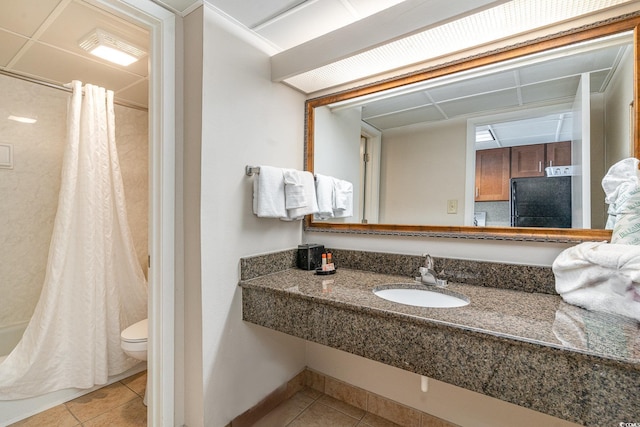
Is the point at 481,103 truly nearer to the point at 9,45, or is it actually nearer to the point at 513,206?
the point at 513,206

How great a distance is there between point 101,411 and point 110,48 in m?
2.07

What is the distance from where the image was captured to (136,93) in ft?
7.72

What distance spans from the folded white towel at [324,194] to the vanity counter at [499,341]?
589mm

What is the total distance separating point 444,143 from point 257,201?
1012 mm

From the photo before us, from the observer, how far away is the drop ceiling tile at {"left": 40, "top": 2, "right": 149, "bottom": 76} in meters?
1.39

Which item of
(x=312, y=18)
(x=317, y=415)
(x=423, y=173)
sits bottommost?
(x=317, y=415)

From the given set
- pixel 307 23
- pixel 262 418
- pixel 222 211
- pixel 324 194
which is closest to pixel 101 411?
pixel 262 418

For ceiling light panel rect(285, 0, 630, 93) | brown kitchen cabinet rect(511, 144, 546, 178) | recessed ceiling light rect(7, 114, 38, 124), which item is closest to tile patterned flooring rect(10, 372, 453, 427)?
brown kitchen cabinet rect(511, 144, 546, 178)

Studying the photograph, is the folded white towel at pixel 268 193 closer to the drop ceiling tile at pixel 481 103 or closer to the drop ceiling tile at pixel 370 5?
the drop ceiling tile at pixel 370 5

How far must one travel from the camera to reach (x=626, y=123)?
3.75 ft

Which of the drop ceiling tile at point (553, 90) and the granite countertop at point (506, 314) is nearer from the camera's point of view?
the granite countertop at point (506, 314)

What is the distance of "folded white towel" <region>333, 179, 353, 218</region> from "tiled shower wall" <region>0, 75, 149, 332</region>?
86.7 inches

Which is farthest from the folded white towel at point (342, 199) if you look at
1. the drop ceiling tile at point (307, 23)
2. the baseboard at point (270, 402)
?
the baseboard at point (270, 402)

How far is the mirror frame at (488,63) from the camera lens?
3.67 ft
